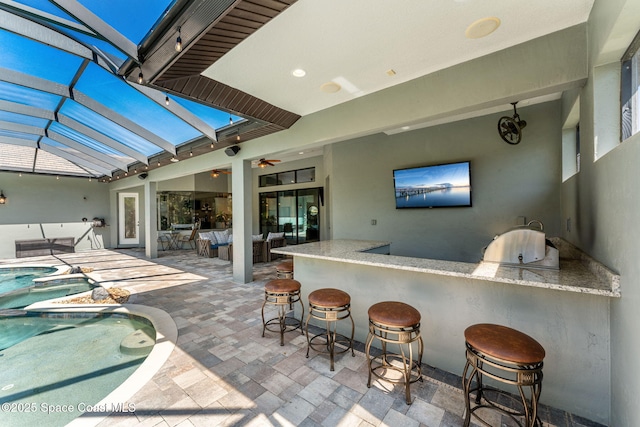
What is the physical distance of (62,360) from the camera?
2.75 metres

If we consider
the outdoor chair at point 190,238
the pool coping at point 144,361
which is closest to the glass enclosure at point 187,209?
the outdoor chair at point 190,238

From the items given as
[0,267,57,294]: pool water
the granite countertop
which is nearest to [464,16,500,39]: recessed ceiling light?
the granite countertop

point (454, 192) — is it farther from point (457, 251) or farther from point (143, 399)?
point (143, 399)

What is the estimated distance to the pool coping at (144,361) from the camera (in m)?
1.87

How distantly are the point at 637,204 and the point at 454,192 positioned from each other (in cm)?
323

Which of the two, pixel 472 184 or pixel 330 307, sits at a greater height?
pixel 472 184

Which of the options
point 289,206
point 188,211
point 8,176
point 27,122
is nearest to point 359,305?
point 289,206

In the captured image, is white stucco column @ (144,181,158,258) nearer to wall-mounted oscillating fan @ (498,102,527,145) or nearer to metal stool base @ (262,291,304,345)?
metal stool base @ (262,291,304,345)

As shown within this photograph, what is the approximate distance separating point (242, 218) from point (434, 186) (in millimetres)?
3859

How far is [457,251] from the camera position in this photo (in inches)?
174

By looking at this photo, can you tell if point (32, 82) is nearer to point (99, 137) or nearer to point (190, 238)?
point (99, 137)

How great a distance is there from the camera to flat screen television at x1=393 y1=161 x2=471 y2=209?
14.1ft

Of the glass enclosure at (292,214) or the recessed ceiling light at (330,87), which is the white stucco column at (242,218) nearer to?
the recessed ceiling light at (330,87)

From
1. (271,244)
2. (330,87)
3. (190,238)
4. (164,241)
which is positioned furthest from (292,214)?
(330,87)
